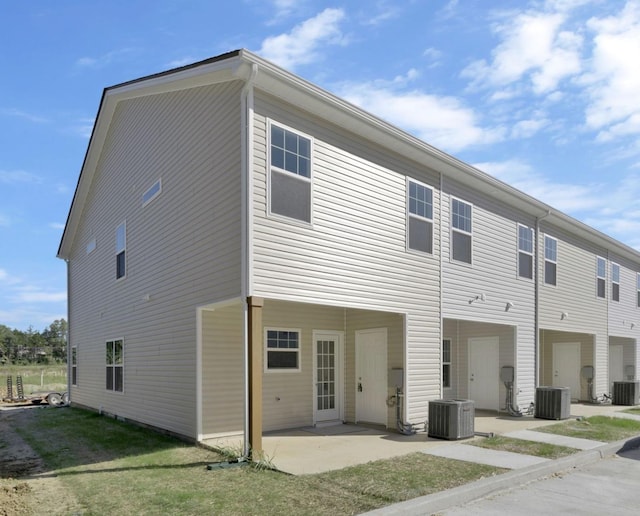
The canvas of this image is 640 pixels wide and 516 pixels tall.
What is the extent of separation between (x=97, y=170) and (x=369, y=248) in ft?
34.1

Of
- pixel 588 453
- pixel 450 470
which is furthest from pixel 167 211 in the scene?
pixel 588 453

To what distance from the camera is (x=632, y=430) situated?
11.7m

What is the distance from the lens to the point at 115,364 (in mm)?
14656

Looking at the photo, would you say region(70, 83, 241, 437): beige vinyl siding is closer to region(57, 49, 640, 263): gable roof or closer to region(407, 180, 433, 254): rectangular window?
region(57, 49, 640, 263): gable roof

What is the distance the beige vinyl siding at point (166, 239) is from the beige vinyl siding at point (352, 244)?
0.53m

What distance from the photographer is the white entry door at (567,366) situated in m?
19.0

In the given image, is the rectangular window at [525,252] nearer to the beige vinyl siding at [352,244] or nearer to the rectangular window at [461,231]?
the rectangular window at [461,231]

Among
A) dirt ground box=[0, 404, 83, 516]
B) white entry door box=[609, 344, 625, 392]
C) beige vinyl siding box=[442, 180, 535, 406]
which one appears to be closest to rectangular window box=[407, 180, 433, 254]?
beige vinyl siding box=[442, 180, 535, 406]

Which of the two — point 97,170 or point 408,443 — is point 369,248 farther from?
point 97,170

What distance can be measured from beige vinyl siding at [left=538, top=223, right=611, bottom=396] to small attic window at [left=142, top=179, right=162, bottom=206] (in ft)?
34.2

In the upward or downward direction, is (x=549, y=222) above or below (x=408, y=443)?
above

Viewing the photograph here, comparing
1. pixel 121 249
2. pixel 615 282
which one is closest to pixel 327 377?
pixel 121 249

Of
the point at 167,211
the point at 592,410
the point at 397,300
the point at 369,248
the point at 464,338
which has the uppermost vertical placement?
the point at 167,211

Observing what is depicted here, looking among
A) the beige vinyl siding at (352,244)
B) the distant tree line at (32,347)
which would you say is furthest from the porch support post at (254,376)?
the distant tree line at (32,347)
